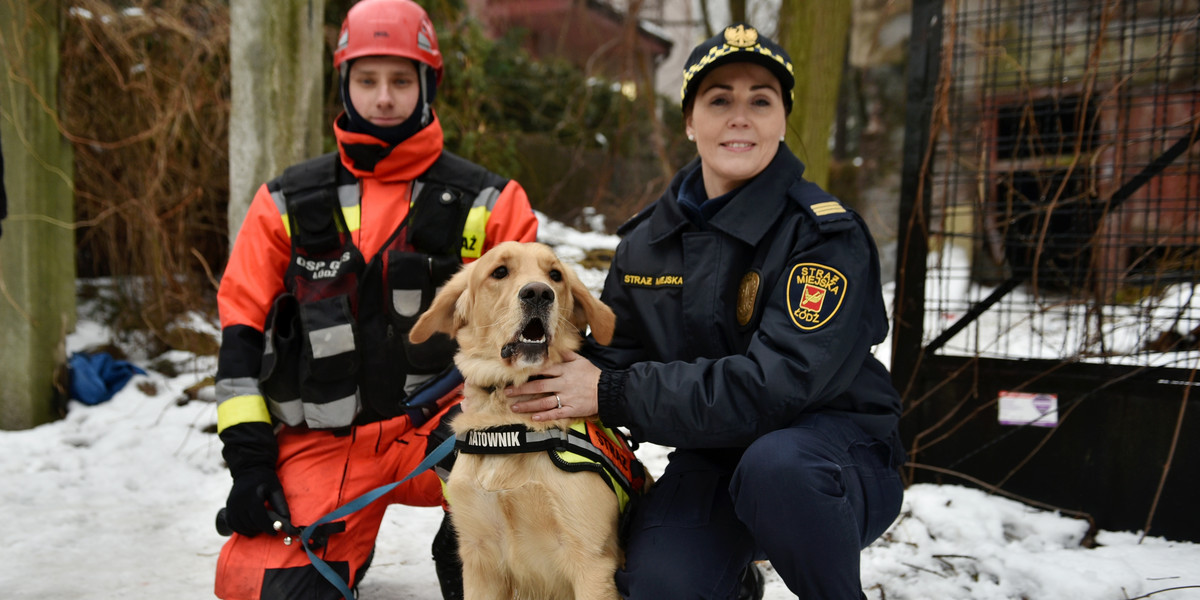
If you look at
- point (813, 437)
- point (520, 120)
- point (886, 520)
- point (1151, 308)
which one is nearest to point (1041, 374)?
point (1151, 308)

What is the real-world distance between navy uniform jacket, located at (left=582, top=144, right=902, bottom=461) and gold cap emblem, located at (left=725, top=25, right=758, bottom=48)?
1.08 ft

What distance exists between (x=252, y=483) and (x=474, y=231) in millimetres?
1064

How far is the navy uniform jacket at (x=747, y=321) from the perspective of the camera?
183cm

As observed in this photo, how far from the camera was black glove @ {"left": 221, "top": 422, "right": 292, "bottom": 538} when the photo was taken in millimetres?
2248

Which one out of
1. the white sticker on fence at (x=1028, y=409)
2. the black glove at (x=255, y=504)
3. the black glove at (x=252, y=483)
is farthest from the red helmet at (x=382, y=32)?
the white sticker on fence at (x=1028, y=409)

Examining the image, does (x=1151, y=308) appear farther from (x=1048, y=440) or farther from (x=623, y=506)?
(x=623, y=506)

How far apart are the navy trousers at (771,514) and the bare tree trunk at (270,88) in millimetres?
2654

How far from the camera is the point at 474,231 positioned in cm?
254

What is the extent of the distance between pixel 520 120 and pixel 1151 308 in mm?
6863

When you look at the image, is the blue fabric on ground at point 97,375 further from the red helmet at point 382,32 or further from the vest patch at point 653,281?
the vest patch at point 653,281

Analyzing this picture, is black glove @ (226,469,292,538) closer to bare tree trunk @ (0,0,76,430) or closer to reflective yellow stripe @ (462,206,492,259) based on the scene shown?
reflective yellow stripe @ (462,206,492,259)

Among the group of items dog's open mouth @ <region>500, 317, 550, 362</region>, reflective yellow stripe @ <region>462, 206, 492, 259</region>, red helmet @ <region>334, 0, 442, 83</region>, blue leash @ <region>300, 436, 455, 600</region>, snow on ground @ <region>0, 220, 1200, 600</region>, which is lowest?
snow on ground @ <region>0, 220, 1200, 600</region>

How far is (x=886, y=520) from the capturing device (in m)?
2.02

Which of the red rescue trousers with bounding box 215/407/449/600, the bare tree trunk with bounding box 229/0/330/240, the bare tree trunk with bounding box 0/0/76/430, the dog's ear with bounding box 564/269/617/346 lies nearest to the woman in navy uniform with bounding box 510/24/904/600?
the dog's ear with bounding box 564/269/617/346
